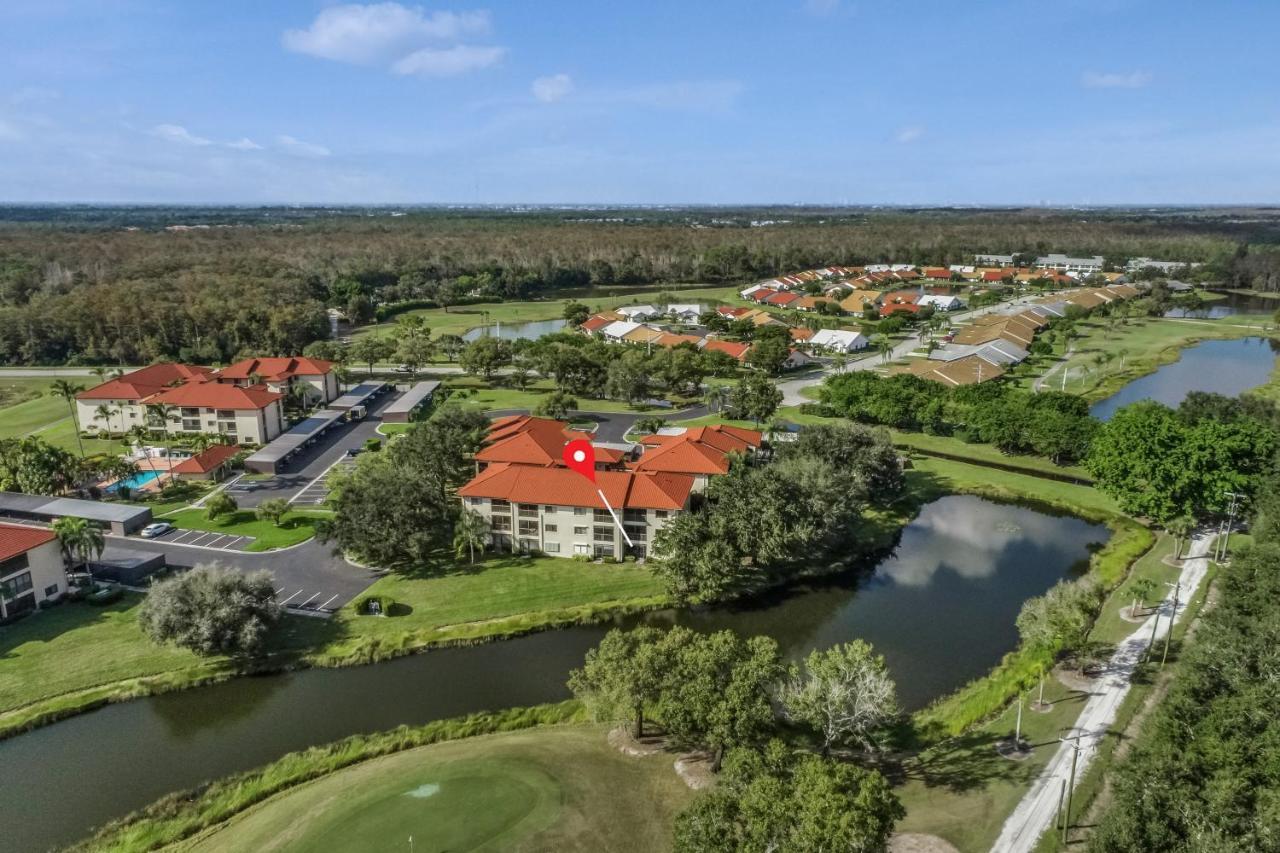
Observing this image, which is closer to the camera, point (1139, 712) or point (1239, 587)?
point (1139, 712)

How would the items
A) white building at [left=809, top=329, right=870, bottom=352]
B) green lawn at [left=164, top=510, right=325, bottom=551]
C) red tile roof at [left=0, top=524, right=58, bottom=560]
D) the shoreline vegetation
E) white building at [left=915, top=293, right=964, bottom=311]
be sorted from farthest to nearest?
white building at [left=915, top=293, right=964, bottom=311]
white building at [left=809, top=329, right=870, bottom=352]
green lawn at [left=164, top=510, right=325, bottom=551]
red tile roof at [left=0, top=524, right=58, bottom=560]
the shoreline vegetation

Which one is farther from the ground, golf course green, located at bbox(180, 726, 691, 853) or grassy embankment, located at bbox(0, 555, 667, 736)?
grassy embankment, located at bbox(0, 555, 667, 736)

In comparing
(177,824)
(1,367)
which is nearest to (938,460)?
(177,824)

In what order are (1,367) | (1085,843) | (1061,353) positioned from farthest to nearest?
(1061,353), (1,367), (1085,843)

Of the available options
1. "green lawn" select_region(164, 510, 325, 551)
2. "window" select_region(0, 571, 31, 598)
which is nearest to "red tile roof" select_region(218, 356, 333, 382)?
"green lawn" select_region(164, 510, 325, 551)

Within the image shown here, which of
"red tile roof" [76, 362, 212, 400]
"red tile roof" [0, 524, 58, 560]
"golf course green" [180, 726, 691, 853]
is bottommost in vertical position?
"golf course green" [180, 726, 691, 853]

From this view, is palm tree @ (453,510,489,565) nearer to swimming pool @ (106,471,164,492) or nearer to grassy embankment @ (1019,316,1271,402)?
swimming pool @ (106,471,164,492)

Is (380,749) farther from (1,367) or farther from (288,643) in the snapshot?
(1,367)
